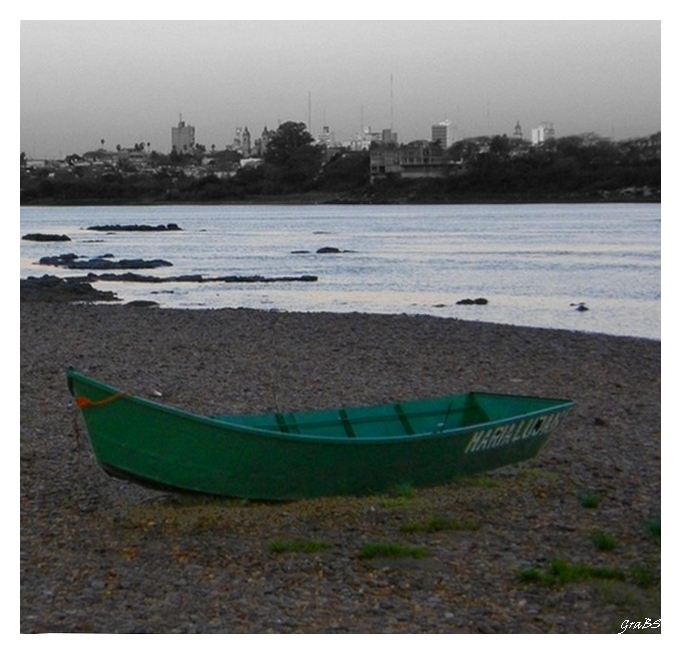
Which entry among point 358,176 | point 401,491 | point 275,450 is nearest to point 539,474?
point 401,491

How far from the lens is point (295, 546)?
5887mm

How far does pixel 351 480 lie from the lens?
6559 mm

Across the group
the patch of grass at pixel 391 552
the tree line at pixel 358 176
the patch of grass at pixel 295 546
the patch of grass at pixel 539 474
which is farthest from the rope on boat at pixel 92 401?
the tree line at pixel 358 176

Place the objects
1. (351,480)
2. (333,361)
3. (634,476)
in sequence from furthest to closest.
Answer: (333,361) → (634,476) → (351,480)

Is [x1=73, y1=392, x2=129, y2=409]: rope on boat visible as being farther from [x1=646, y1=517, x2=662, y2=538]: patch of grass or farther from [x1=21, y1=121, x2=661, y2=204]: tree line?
[x1=21, y1=121, x2=661, y2=204]: tree line

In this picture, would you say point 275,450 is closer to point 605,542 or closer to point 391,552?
point 391,552

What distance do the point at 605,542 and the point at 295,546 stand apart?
162 centimetres

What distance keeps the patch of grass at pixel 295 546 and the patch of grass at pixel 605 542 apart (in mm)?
1414

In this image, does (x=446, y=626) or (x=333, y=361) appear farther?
(x=333, y=361)

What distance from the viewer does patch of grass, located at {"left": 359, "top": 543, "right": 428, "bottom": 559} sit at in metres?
5.77

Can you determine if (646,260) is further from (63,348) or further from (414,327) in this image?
(63,348)
